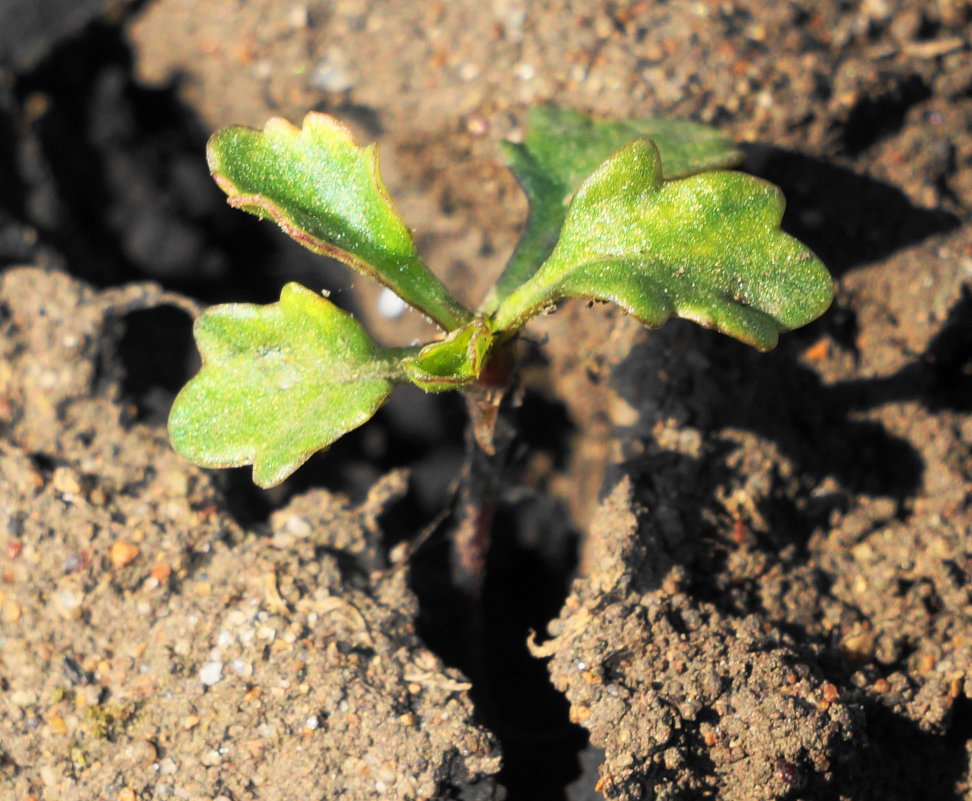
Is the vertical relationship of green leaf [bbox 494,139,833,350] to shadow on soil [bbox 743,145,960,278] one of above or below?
above

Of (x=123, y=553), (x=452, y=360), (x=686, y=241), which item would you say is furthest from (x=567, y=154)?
(x=123, y=553)

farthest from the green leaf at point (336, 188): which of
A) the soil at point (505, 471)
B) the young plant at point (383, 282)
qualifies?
the soil at point (505, 471)

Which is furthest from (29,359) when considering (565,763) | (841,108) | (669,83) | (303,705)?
(841,108)

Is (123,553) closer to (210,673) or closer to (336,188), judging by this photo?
(210,673)

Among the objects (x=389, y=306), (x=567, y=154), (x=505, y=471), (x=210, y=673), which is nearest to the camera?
(x=210, y=673)

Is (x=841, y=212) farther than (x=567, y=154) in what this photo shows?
Yes

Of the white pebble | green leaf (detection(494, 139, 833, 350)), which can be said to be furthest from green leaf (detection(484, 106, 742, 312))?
the white pebble

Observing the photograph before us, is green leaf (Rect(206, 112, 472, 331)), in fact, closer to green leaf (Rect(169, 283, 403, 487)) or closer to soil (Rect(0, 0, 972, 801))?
green leaf (Rect(169, 283, 403, 487))
